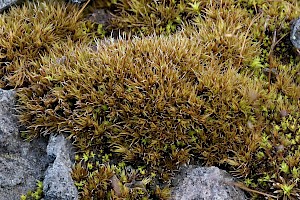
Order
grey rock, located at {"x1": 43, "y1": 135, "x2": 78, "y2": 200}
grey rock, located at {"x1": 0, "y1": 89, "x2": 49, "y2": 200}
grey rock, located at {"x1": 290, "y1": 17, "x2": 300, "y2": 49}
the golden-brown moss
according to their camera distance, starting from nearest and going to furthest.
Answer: grey rock, located at {"x1": 43, "y1": 135, "x2": 78, "y2": 200}
grey rock, located at {"x1": 0, "y1": 89, "x2": 49, "y2": 200}
the golden-brown moss
grey rock, located at {"x1": 290, "y1": 17, "x2": 300, "y2": 49}

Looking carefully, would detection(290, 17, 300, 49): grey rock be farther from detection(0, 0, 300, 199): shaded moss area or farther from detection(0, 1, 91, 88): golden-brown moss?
detection(0, 1, 91, 88): golden-brown moss

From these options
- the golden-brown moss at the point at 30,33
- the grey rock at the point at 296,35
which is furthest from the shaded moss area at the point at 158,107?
the grey rock at the point at 296,35

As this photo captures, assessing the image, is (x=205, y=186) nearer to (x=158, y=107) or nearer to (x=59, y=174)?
(x=158, y=107)

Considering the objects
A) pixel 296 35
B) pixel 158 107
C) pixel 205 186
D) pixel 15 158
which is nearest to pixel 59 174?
pixel 15 158

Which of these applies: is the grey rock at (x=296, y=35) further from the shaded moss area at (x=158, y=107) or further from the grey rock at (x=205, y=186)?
the grey rock at (x=205, y=186)

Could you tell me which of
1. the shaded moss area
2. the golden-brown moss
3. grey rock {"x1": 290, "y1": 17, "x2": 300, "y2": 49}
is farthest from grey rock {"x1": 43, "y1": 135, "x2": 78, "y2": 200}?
grey rock {"x1": 290, "y1": 17, "x2": 300, "y2": 49}
